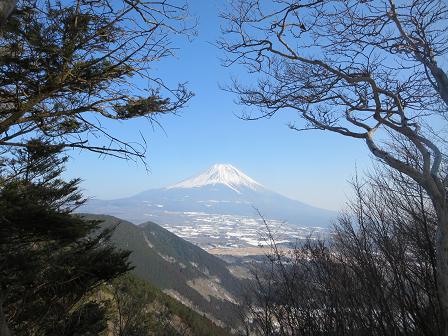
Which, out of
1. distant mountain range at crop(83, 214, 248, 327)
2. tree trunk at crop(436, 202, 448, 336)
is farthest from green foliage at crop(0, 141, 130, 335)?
distant mountain range at crop(83, 214, 248, 327)

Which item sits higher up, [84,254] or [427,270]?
[427,270]

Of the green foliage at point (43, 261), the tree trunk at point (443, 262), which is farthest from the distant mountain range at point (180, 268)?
the tree trunk at point (443, 262)

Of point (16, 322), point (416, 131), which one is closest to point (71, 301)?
point (16, 322)

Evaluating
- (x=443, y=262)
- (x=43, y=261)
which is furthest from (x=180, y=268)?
(x=443, y=262)

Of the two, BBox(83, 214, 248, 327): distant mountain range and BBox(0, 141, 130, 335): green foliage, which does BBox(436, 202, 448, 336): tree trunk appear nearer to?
BBox(0, 141, 130, 335): green foliage

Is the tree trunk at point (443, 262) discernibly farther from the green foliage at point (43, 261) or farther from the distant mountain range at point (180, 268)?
the distant mountain range at point (180, 268)

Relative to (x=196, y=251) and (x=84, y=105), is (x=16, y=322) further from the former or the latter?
(x=196, y=251)
